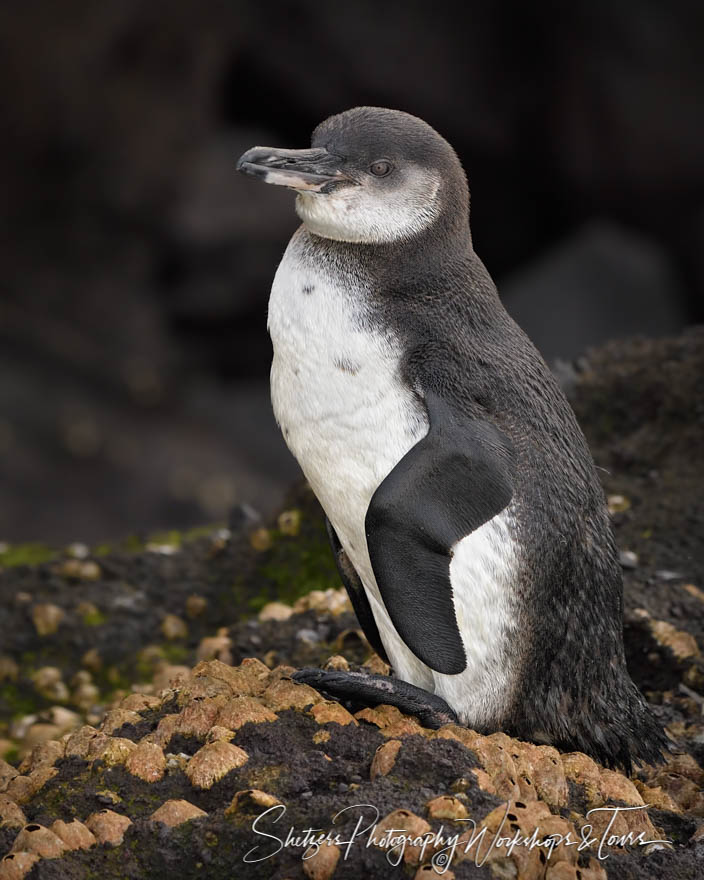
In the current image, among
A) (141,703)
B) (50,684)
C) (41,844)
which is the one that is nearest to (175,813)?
(41,844)

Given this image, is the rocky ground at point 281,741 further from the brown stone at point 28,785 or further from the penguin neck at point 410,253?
the penguin neck at point 410,253

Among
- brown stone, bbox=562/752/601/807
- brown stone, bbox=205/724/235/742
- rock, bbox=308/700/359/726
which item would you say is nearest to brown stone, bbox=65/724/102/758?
brown stone, bbox=205/724/235/742

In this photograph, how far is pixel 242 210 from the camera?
9508mm

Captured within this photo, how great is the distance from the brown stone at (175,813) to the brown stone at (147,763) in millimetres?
149

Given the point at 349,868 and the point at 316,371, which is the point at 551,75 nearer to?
the point at 316,371

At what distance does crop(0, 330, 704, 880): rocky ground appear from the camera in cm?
225

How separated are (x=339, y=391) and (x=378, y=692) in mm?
711

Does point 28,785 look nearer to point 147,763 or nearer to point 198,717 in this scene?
point 147,763

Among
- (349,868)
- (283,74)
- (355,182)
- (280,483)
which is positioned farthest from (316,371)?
(283,74)

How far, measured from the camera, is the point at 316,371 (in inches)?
112

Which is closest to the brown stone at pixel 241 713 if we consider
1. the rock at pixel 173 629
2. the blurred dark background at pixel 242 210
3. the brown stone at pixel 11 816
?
the brown stone at pixel 11 816

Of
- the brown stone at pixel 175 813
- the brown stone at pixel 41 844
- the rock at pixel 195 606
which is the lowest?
the brown stone at pixel 41 844

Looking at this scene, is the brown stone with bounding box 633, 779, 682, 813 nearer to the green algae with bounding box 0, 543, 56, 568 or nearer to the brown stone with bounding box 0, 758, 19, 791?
the brown stone with bounding box 0, 758, 19, 791

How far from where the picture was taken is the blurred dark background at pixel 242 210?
8.84 meters
